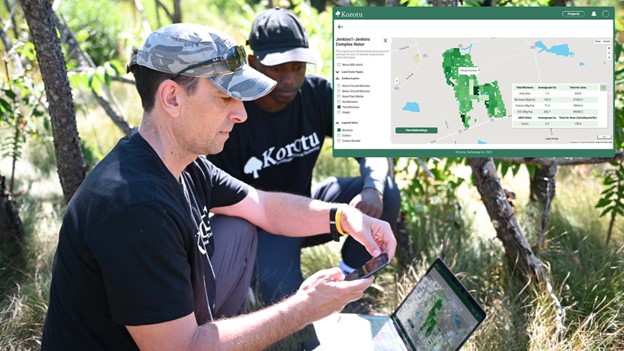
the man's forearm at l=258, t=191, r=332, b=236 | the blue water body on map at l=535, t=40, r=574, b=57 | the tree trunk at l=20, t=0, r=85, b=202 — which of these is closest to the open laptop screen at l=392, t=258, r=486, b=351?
the man's forearm at l=258, t=191, r=332, b=236

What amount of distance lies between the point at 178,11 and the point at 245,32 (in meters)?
0.45

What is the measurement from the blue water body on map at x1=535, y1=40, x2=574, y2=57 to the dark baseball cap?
3.88ft

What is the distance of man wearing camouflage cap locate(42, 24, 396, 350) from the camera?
211 centimetres

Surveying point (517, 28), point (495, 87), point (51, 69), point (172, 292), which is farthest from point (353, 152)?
point (51, 69)

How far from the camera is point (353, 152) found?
2.86 meters

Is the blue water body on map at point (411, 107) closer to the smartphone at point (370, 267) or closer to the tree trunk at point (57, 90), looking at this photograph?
the smartphone at point (370, 267)

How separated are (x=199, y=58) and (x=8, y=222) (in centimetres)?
226

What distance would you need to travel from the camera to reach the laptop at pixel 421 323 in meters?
2.77

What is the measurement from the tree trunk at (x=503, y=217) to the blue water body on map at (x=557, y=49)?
2.01 feet

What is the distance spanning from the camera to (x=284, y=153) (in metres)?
3.91

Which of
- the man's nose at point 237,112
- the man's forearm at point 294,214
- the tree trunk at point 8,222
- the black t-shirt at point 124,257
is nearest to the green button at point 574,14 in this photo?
the man's forearm at point 294,214

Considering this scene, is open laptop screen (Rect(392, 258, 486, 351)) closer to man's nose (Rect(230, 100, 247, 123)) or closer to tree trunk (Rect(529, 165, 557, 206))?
man's nose (Rect(230, 100, 247, 123))

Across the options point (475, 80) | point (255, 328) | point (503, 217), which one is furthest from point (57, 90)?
point (503, 217)

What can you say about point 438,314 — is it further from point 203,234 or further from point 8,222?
point 8,222
